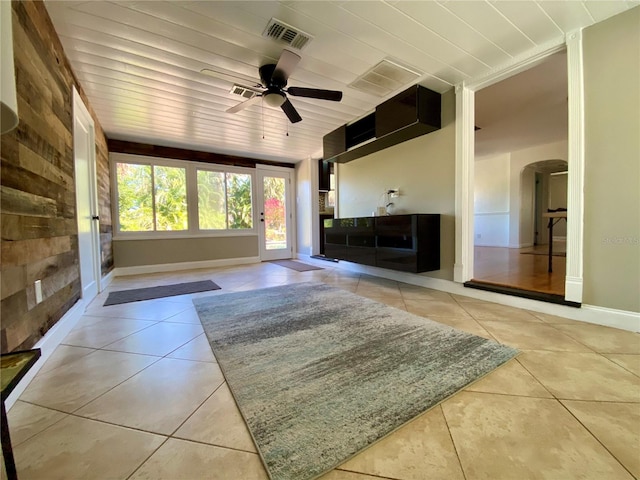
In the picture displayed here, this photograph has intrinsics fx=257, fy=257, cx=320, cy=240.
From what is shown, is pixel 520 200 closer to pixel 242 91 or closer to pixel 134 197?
pixel 242 91

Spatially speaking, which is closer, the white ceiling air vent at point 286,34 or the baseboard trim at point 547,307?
the baseboard trim at point 547,307

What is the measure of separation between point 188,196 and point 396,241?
3.96m

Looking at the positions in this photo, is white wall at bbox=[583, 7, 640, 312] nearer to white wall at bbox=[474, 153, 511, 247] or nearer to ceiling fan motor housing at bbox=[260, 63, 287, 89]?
ceiling fan motor housing at bbox=[260, 63, 287, 89]

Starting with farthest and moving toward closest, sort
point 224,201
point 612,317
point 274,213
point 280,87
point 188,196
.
Answer: point 274,213 < point 224,201 < point 188,196 < point 280,87 < point 612,317

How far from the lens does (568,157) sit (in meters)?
1.90

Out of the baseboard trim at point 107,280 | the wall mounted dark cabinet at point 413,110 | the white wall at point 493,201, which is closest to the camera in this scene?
the wall mounted dark cabinet at point 413,110

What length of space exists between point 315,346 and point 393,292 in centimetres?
158

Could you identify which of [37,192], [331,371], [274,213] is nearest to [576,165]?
[331,371]

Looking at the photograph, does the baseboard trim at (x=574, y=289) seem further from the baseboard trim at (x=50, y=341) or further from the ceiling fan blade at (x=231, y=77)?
the baseboard trim at (x=50, y=341)

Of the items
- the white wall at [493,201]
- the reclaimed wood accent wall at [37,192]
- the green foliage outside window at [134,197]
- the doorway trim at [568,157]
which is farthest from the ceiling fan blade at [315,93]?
the white wall at [493,201]

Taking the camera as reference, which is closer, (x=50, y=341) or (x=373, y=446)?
(x=373, y=446)

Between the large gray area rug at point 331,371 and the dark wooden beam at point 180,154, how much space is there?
12.0ft

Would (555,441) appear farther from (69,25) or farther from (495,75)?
(69,25)

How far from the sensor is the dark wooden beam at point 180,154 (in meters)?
4.29
